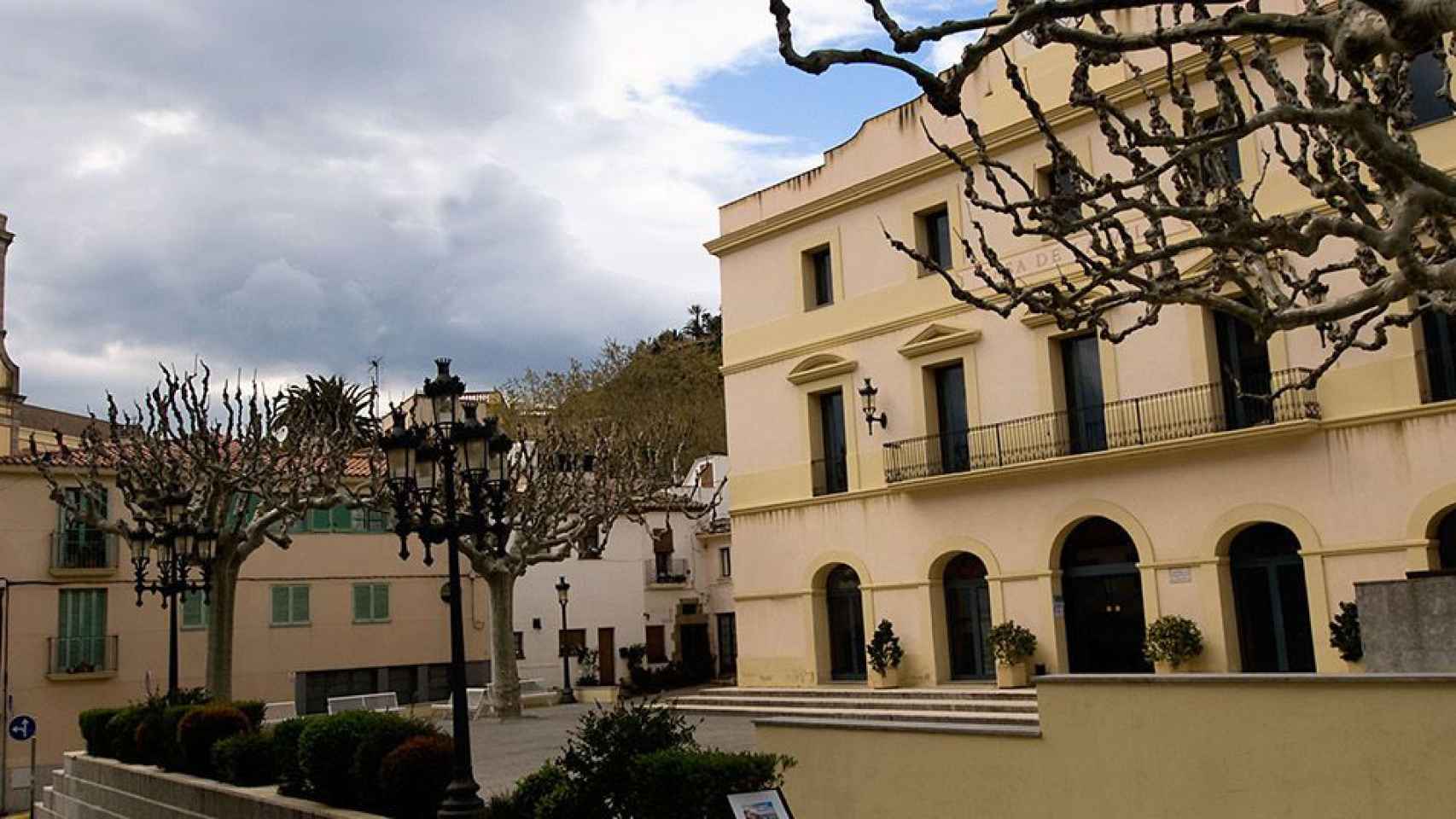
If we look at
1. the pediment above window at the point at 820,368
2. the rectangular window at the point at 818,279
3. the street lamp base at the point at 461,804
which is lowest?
the street lamp base at the point at 461,804

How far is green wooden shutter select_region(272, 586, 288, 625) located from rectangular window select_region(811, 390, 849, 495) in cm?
1505

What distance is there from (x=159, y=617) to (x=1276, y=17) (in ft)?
108

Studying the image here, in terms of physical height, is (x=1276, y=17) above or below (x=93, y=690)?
above

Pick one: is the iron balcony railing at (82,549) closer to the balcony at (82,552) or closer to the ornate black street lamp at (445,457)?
the balcony at (82,552)

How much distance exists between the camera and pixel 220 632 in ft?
76.9

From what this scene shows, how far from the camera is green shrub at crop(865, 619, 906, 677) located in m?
25.9

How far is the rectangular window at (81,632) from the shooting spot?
31469 mm

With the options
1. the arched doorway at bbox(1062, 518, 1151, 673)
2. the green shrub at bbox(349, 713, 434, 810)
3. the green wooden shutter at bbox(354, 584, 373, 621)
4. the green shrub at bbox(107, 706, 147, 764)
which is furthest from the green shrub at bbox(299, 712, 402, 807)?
the green wooden shutter at bbox(354, 584, 373, 621)

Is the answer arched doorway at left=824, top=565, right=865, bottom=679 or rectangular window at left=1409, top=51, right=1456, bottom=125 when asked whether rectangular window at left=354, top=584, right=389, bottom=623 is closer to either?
arched doorway at left=824, top=565, right=865, bottom=679

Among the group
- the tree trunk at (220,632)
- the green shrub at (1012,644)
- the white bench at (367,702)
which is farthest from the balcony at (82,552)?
the green shrub at (1012,644)

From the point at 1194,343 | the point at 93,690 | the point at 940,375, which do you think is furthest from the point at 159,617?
the point at 1194,343

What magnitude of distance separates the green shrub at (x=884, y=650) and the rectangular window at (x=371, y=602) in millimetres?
15401

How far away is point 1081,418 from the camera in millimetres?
24250

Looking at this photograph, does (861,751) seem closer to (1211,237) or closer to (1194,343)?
(1211,237)
